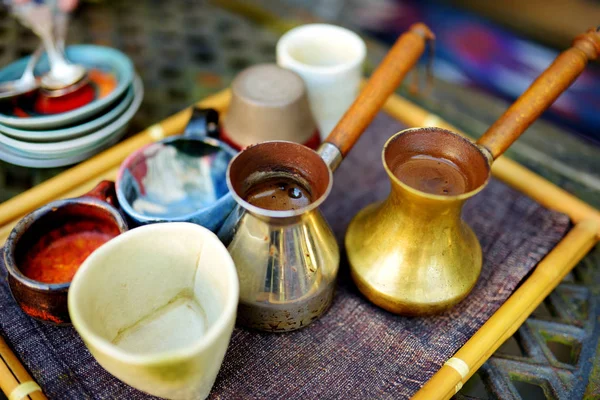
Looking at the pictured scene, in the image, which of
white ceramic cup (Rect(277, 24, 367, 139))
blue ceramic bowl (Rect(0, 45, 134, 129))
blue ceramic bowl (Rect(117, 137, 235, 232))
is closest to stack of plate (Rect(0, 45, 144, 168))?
blue ceramic bowl (Rect(0, 45, 134, 129))

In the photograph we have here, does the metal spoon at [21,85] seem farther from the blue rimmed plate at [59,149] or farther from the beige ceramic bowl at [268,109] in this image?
the beige ceramic bowl at [268,109]

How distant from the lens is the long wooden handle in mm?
602

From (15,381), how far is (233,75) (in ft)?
2.16

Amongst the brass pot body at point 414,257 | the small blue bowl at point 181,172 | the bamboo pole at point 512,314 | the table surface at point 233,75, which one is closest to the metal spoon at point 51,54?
the table surface at point 233,75

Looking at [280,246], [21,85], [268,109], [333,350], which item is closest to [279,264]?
[280,246]

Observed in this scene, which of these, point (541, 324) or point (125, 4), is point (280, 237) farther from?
point (125, 4)

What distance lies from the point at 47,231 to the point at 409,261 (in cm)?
40

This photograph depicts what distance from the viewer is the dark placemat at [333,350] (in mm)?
552

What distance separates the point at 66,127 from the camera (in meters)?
0.78

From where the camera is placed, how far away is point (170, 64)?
40.5 inches

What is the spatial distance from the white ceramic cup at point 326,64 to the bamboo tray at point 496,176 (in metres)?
0.12

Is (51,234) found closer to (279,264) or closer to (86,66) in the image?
(279,264)

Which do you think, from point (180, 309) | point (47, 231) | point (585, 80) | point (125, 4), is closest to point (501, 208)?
point (180, 309)

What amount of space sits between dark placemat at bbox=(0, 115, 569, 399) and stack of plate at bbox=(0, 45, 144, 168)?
0.68 ft
